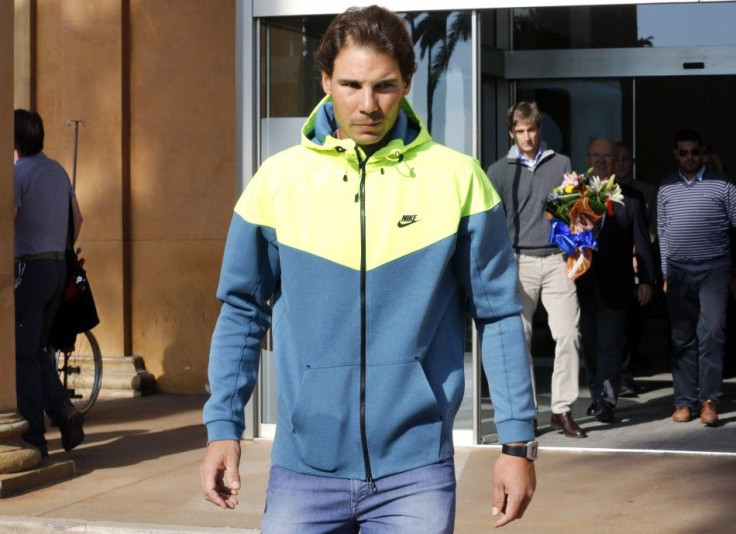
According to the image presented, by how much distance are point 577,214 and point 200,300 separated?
368 cm

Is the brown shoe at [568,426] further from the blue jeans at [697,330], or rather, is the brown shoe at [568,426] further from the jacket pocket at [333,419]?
the jacket pocket at [333,419]

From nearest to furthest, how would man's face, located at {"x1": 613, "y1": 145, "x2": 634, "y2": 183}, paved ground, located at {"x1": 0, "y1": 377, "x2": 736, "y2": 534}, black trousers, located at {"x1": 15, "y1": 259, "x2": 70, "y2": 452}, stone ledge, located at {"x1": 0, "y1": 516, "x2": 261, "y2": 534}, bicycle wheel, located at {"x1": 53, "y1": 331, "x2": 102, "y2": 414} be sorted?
stone ledge, located at {"x1": 0, "y1": 516, "x2": 261, "y2": 534} < paved ground, located at {"x1": 0, "y1": 377, "x2": 736, "y2": 534} < black trousers, located at {"x1": 15, "y1": 259, "x2": 70, "y2": 452} < bicycle wheel, located at {"x1": 53, "y1": 331, "x2": 102, "y2": 414} < man's face, located at {"x1": 613, "y1": 145, "x2": 634, "y2": 183}

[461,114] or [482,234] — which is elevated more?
[461,114]

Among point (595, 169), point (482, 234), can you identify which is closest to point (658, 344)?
point (595, 169)

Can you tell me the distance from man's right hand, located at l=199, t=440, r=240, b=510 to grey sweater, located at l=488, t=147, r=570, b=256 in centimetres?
590

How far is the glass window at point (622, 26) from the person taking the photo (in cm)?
1368

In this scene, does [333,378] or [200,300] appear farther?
[200,300]

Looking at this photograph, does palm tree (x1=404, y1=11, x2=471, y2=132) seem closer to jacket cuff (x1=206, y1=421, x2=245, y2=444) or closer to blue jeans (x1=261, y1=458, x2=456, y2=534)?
jacket cuff (x1=206, y1=421, x2=245, y2=444)

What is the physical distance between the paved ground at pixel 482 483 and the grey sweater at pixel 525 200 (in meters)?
1.26

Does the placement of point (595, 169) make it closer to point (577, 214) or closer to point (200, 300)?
point (577, 214)

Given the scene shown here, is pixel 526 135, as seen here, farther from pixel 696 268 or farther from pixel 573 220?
pixel 696 268

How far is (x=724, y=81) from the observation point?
16.8m

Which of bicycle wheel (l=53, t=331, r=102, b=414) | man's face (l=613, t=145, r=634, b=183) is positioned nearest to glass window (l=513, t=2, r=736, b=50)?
man's face (l=613, t=145, r=634, b=183)

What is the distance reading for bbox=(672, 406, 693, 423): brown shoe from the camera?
9672mm
